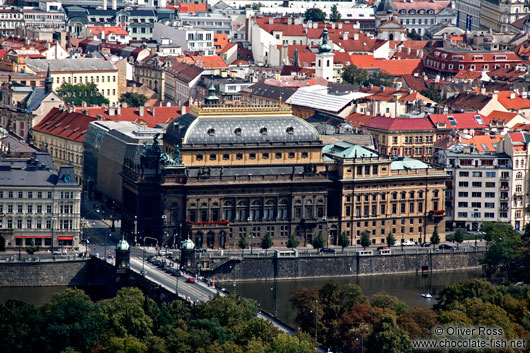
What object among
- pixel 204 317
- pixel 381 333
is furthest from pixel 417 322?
pixel 204 317

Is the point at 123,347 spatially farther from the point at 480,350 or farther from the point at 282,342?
the point at 480,350

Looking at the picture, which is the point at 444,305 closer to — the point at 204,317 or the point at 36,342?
the point at 204,317

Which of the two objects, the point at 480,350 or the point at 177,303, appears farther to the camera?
the point at 177,303

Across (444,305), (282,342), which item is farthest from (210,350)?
(444,305)

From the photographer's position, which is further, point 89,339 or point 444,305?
point 444,305

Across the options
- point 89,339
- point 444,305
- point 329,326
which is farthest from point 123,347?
point 444,305
